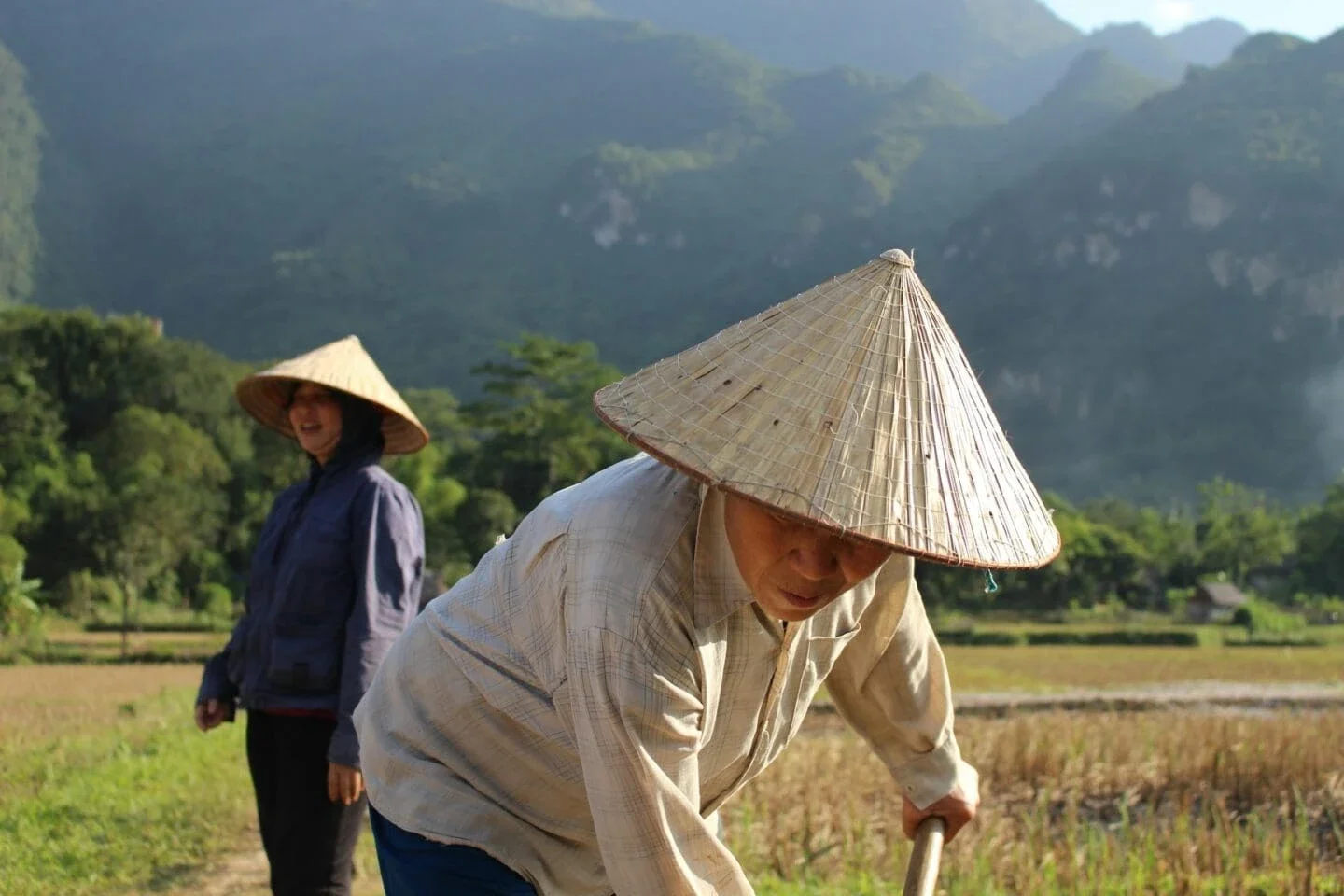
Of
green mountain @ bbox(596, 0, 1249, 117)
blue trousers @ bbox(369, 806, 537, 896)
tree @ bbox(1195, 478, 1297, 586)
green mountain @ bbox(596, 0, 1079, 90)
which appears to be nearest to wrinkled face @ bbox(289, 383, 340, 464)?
blue trousers @ bbox(369, 806, 537, 896)

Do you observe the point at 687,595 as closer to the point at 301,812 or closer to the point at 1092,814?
the point at 301,812

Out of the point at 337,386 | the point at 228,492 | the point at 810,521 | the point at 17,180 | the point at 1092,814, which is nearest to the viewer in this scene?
the point at 810,521

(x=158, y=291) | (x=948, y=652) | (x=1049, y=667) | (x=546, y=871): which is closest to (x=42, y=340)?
(x=948, y=652)

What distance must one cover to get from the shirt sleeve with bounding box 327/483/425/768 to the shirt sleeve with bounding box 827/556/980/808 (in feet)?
3.75

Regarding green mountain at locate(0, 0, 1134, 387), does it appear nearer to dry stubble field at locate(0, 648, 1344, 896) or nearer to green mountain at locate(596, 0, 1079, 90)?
green mountain at locate(596, 0, 1079, 90)

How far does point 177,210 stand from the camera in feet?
374

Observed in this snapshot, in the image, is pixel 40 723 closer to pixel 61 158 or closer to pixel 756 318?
pixel 756 318

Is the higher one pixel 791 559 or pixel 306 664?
pixel 791 559

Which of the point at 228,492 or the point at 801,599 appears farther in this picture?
the point at 228,492

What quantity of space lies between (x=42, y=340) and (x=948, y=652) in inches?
1095

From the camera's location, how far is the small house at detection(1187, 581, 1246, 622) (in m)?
30.9

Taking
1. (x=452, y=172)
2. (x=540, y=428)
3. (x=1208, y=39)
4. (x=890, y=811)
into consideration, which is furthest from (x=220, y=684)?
(x=1208, y=39)

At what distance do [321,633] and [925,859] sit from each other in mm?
1495

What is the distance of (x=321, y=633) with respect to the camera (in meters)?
3.10
